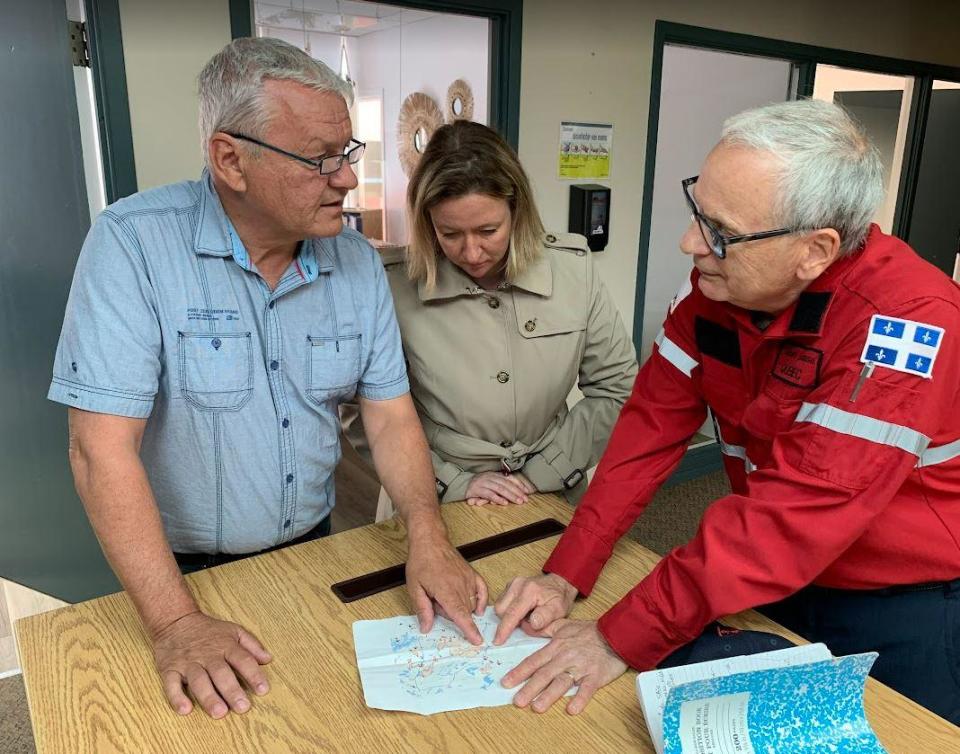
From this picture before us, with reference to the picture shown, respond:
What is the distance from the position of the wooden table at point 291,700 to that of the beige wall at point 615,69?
6.75 ft

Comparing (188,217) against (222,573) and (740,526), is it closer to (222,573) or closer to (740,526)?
(222,573)

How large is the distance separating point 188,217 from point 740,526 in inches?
39.9

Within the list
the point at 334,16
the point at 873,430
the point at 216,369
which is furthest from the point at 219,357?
the point at 334,16

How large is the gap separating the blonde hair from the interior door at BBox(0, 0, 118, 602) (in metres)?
Result: 1.03

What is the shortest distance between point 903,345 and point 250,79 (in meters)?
1.04

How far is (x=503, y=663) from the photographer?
1.09 m

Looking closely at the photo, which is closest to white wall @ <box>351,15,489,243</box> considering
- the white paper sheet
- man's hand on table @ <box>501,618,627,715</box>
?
man's hand on table @ <box>501,618,627,715</box>

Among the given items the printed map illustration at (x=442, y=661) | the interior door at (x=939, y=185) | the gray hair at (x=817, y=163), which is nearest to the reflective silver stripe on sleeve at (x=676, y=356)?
the gray hair at (x=817, y=163)

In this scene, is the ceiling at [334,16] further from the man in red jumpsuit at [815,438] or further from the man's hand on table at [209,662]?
the man's hand on table at [209,662]

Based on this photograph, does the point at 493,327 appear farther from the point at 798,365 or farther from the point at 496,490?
the point at 798,365

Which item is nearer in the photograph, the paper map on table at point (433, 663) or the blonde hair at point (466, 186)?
the paper map on table at point (433, 663)

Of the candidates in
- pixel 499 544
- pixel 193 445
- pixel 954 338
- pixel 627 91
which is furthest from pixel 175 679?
pixel 627 91

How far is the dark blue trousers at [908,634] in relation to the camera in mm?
1155

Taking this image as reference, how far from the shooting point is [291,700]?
100 cm
